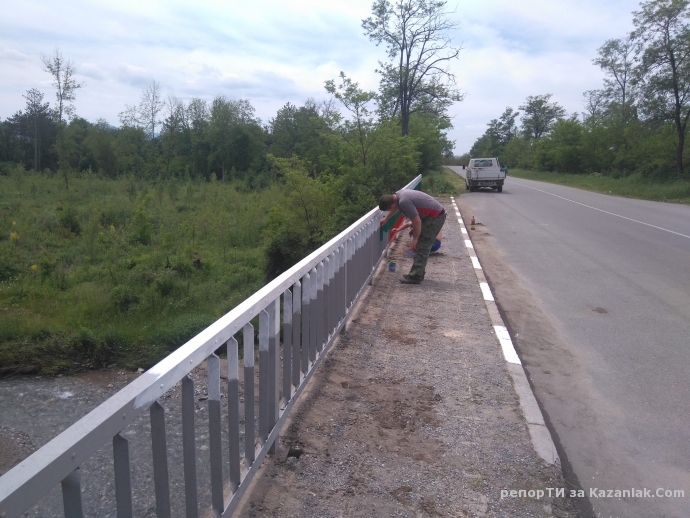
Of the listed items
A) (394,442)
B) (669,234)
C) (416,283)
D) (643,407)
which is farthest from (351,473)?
(669,234)

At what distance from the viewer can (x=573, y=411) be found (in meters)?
4.21

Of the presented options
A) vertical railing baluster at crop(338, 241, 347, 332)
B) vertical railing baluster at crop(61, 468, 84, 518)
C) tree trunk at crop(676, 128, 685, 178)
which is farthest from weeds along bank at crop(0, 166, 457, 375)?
tree trunk at crop(676, 128, 685, 178)

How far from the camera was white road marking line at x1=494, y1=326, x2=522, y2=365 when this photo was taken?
16.7ft

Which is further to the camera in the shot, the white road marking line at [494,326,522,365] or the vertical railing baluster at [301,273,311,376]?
the white road marking line at [494,326,522,365]

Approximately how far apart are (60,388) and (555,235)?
12.1 m

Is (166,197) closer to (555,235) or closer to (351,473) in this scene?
(555,235)

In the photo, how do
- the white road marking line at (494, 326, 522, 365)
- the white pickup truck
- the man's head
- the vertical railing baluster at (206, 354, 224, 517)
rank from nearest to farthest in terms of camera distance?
the vertical railing baluster at (206, 354, 224, 517) < the white road marking line at (494, 326, 522, 365) < the man's head < the white pickup truck

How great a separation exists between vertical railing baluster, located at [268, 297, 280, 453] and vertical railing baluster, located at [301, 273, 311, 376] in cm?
69

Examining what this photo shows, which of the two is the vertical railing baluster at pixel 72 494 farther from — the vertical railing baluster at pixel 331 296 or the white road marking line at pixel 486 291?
the white road marking line at pixel 486 291

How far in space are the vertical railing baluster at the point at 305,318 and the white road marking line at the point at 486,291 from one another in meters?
3.98

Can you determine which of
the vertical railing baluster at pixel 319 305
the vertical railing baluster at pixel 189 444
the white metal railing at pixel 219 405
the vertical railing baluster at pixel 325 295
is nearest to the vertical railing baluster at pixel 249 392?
the white metal railing at pixel 219 405

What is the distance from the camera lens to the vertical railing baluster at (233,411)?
2.52 m

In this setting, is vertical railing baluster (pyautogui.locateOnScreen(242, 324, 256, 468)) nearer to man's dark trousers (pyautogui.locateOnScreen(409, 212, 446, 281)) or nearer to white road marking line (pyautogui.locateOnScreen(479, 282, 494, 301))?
white road marking line (pyautogui.locateOnScreen(479, 282, 494, 301))

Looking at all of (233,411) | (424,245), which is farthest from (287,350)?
(424,245)
